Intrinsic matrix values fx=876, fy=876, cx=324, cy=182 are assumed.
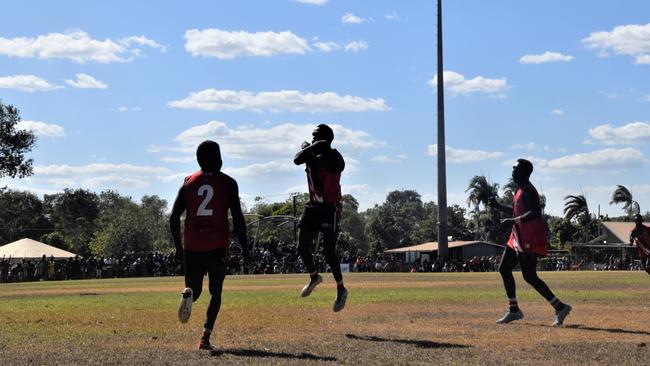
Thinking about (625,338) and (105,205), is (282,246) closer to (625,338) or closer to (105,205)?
(625,338)

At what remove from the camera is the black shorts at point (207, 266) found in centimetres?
976

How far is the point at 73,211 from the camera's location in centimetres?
15538

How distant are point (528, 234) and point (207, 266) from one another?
490cm

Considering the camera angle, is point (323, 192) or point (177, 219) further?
point (323, 192)

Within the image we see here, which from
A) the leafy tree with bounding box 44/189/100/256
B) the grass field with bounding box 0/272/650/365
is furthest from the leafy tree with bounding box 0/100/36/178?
the leafy tree with bounding box 44/189/100/256

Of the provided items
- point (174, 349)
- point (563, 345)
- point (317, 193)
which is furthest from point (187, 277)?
point (563, 345)

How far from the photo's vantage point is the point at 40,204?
502ft

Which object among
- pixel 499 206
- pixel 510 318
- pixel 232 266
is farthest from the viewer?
pixel 232 266

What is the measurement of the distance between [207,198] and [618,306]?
30.3 feet

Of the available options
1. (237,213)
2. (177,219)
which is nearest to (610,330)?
(237,213)

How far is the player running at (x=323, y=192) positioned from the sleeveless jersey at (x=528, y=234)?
2.57 m

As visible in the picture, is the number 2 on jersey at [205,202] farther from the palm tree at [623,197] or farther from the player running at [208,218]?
the palm tree at [623,197]

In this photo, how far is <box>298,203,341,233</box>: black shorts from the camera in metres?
12.0

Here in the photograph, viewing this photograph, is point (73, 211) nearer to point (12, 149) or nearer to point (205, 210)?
point (12, 149)
